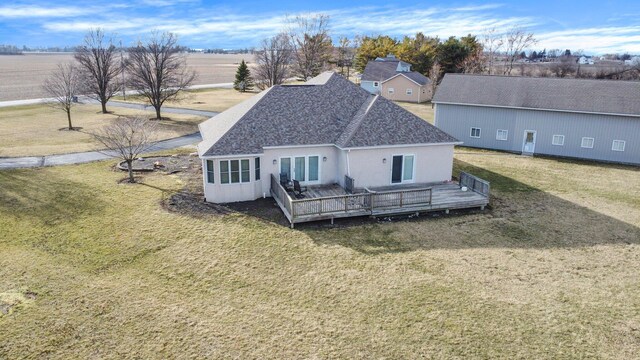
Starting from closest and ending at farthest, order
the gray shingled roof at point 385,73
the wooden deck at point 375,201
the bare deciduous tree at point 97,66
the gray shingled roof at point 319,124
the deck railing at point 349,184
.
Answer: the wooden deck at point 375,201, the deck railing at point 349,184, the gray shingled roof at point 319,124, the bare deciduous tree at point 97,66, the gray shingled roof at point 385,73

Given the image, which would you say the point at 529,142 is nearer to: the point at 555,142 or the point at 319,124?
the point at 555,142

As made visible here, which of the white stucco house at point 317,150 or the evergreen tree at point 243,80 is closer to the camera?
the white stucco house at point 317,150

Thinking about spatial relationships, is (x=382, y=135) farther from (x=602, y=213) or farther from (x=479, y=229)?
(x=602, y=213)

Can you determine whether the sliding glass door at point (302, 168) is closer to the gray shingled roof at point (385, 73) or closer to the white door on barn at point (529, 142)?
the white door on barn at point (529, 142)

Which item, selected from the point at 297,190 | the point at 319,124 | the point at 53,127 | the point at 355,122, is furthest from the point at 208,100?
the point at 297,190

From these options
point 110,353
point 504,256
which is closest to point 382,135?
point 504,256

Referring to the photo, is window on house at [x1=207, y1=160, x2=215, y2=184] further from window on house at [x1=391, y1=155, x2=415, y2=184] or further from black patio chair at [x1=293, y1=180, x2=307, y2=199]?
window on house at [x1=391, y1=155, x2=415, y2=184]

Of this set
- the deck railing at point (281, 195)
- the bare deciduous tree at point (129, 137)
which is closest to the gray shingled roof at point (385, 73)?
the bare deciduous tree at point (129, 137)
